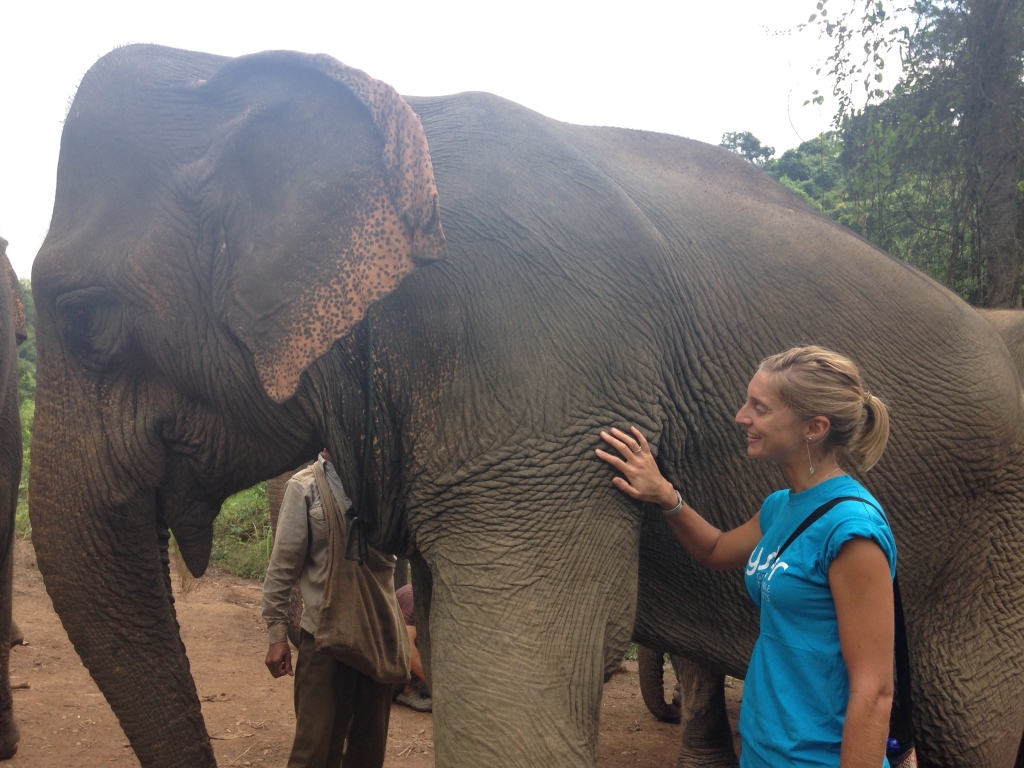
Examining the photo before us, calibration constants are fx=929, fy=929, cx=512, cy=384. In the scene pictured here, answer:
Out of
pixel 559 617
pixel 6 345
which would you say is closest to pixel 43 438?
pixel 559 617

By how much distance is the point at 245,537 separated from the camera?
902 cm

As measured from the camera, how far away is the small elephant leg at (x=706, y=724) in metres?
4.20

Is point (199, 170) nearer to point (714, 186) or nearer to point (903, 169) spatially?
point (714, 186)

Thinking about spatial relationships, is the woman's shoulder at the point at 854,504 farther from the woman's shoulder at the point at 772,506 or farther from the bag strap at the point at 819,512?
the woman's shoulder at the point at 772,506

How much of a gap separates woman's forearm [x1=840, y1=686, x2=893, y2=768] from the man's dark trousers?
2142 millimetres

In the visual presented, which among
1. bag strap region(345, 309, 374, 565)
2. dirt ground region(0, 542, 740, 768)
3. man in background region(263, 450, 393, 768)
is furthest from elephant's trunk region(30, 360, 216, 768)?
dirt ground region(0, 542, 740, 768)

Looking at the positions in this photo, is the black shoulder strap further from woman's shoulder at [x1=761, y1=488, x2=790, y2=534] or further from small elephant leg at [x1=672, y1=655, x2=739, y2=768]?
small elephant leg at [x1=672, y1=655, x2=739, y2=768]

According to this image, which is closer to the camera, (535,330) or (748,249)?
(535,330)

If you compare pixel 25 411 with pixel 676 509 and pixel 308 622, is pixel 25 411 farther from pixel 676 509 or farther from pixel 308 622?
pixel 676 509

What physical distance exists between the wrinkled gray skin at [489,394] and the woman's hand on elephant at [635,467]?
0.03 m

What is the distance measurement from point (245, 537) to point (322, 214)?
768 centimetres

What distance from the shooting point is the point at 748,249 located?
2420 mm

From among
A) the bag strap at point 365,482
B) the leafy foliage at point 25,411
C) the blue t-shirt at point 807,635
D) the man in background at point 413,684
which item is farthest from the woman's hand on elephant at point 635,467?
the leafy foliage at point 25,411

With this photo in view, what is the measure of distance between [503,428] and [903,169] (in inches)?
224
